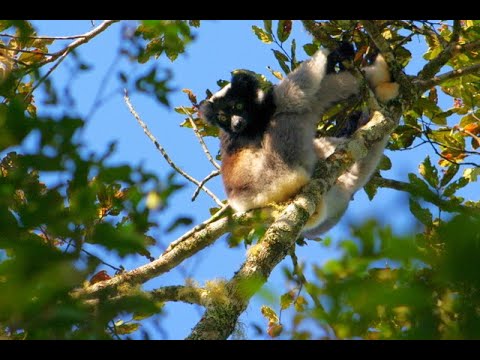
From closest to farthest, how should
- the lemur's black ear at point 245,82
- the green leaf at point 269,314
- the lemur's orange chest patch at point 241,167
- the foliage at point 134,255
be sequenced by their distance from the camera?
the foliage at point 134,255, the green leaf at point 269,314, the lemur's orange chest patch at point 241,167, the lemur's black ear at point 245,82

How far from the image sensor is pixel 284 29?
5.78 meters

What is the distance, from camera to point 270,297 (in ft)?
4.19

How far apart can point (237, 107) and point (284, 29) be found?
1169 mm

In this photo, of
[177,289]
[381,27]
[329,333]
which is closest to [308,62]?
[381,27]

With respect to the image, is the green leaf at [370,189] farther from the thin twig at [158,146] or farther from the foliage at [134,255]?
the foliage at [134,255]

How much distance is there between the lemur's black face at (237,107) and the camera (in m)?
6.41

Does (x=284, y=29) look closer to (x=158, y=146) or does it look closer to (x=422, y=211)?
(x=158, y=146)

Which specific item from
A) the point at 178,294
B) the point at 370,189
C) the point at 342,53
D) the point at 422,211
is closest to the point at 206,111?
the point at 342,53

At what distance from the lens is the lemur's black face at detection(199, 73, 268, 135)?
6.41 metres

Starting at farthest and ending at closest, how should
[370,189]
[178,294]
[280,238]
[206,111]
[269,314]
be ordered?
[206,111] → [370,189] → [269,314] → [178,294] → [280,238]

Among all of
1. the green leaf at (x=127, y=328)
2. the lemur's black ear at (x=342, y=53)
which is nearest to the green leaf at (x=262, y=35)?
the lemur's black ear at (x=342, y=53)
